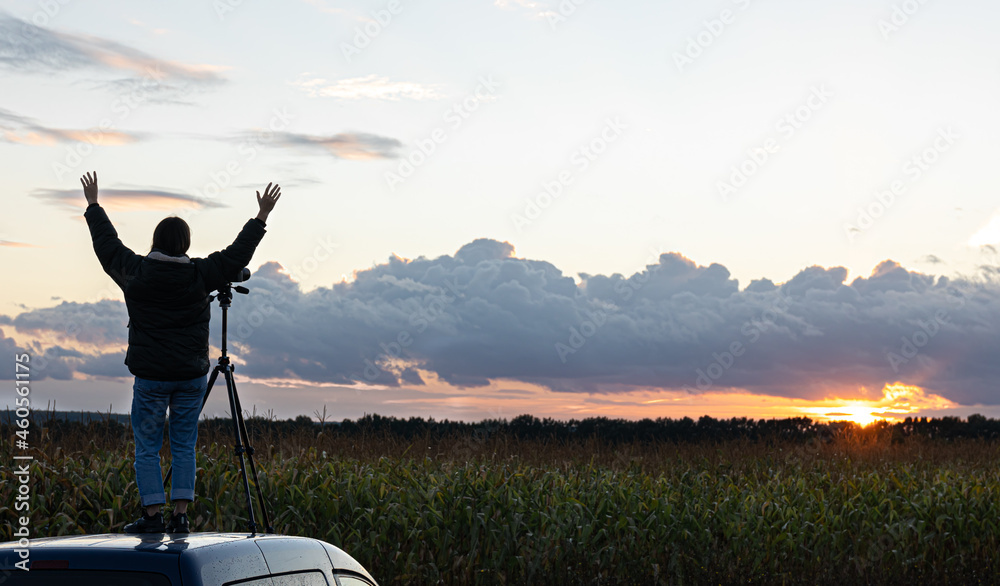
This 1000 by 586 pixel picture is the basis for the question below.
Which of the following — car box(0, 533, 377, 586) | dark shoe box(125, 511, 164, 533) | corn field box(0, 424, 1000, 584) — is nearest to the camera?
car box(0, 533, 377, 586)

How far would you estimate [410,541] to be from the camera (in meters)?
11.4

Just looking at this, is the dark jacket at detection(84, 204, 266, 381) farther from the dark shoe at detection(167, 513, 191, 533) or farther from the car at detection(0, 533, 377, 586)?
the car at detection(0, 533, 377, 586)

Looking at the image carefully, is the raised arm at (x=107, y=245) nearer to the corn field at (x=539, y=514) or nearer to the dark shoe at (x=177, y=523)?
the dark shoe at (x=177, y=523)

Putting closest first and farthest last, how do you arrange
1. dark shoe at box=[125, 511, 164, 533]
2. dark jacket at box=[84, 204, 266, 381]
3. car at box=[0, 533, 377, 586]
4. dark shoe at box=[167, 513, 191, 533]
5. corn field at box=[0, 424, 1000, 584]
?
car at box=[0, 533, 377, 586] → dark shoe at box=[125, 511, 164, 533] → dark shoe at box=[167, 513, 191, 533] → dark jacket at box=[84, 204, 266, 381] → corn field at box=[0, 424, 1000, 584]

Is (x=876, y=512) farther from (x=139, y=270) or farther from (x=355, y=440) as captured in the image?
(x=139, y=270)

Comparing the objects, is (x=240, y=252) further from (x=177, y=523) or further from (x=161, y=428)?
(x=177, y=523)

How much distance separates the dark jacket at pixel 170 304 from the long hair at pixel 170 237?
105 millimetres

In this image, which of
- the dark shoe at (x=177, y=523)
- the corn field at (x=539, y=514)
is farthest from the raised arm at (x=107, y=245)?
the corn field at (x=539, y=514)

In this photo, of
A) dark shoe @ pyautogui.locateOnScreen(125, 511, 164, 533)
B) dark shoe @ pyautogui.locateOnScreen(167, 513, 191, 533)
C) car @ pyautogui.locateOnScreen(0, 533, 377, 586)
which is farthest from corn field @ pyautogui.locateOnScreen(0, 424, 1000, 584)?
car @ pyautogui.locateOnScreen(0, 533, 377, 586)

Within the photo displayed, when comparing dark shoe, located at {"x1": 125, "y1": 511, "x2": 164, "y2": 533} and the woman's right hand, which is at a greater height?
the woman's right hand

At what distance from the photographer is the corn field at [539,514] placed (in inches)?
433

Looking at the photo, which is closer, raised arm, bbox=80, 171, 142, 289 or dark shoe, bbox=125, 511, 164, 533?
dark shoe, bbox=125, 511, 164, 533

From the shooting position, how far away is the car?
3125 mm

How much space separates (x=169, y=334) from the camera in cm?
716
